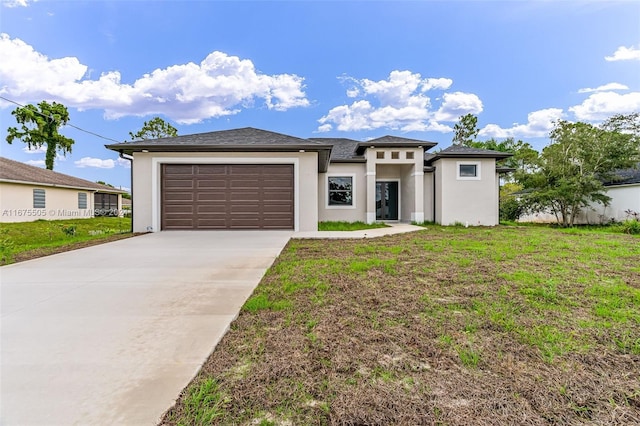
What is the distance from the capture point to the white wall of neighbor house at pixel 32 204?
16.4m

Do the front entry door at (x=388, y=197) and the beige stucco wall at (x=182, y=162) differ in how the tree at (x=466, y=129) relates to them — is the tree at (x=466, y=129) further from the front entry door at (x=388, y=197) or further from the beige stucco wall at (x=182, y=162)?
the beige stucco wall at (x=182, y=162)

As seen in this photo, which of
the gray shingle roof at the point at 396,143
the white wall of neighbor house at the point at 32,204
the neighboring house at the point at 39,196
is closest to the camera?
the gray shingle roof at the point at 396,143

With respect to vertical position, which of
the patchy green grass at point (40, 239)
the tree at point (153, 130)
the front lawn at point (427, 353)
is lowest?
the front lawn at point (427, 353)

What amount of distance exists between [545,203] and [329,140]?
1187cm

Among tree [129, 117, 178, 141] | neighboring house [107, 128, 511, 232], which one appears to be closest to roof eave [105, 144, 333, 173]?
neighboring house [107, 128, 511, 232]

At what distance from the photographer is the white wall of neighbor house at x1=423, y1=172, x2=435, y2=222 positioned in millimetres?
14789

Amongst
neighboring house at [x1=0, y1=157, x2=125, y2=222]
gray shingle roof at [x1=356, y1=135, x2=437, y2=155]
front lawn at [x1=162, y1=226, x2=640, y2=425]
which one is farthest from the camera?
neighboring house at [x1=0, y1=157, x2=125, y2=222]

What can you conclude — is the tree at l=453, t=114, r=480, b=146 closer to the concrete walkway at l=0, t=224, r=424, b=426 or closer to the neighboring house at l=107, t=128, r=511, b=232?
the neighboring house at l=107, t=128, r=511, b=232

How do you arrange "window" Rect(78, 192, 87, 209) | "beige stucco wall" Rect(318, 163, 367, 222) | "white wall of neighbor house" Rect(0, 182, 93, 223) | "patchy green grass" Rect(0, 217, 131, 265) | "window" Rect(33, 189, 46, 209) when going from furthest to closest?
"window" Rect(78, 192, 87, 209) → "window" Rect(33, 189, 46, 209) → "white wall of neighbor house" Rect(0, 182, 93, 223) → "beige stucco wall" Rect(318, 163, 367, 222) → "patchy green grass" Rect(0, 217, 131, 265)

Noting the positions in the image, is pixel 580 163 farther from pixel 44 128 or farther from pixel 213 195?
pixel 44 128

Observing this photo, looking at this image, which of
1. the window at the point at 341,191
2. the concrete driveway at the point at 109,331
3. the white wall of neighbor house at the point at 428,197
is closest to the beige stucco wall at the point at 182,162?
the window at the point at 341,191

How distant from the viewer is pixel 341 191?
1434 cm

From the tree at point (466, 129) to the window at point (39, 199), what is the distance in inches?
1349

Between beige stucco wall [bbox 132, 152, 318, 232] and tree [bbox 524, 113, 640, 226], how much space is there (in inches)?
476
